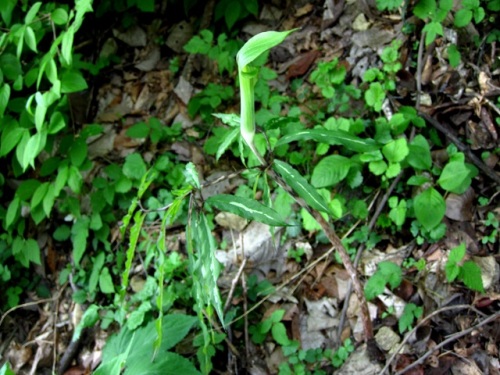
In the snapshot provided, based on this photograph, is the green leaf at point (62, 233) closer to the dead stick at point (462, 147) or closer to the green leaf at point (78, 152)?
the green leaf at point (78, 152)

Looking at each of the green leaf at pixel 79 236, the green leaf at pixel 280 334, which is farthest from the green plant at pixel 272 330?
the green leaf at pixel 79 236

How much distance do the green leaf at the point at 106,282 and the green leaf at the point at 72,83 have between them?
0.97 meters

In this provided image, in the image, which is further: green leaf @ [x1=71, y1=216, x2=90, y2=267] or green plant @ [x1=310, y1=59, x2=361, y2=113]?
green leaf @ [x1=71, y1=216, x2=90, y2=267]

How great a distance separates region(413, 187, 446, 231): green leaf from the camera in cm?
216

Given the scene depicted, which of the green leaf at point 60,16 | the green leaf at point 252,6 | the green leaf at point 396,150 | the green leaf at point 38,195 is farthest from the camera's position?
the green leaf at point 252,6

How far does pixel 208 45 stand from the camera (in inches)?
119

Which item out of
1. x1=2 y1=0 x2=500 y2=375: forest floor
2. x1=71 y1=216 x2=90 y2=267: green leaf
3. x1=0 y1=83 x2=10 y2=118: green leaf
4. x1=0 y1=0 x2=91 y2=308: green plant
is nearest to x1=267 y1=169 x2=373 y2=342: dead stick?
x1=2 y1=0 x2=500 y2=375: forest floor

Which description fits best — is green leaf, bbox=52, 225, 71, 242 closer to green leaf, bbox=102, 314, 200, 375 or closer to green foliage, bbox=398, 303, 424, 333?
green leaf, bbox=102, 314, 200, 375

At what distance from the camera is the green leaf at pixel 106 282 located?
2.73m

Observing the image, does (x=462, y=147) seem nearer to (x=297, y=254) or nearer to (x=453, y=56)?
(x=453, y=56)

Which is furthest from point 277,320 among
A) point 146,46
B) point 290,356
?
Answer: point 146,46

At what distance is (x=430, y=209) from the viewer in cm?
217

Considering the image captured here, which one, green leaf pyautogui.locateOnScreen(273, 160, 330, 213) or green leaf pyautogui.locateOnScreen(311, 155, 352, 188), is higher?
green leaf pyautogui.locateOnScreen(273, 160, 330, 213)

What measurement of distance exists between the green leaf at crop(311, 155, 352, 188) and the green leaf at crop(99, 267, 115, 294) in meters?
1.24
